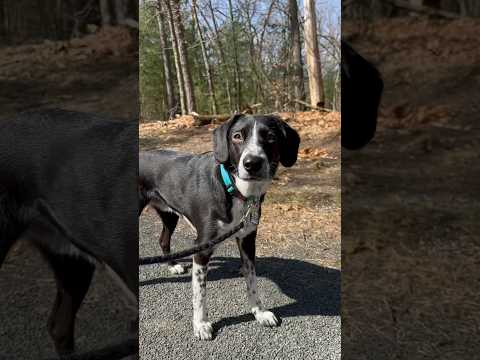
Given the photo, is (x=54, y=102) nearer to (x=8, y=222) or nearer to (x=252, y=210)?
(x=8, y=222)

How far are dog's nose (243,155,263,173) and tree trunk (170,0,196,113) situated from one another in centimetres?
215

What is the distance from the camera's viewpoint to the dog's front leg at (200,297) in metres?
2.57

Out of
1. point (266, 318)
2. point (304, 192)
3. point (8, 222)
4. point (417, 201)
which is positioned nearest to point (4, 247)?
point (8, 222)

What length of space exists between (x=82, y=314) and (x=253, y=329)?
130 cm

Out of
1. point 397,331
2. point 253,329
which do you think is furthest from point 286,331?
point 397,331

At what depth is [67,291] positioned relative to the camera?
1.57 metres

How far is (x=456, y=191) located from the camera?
1.50 meters

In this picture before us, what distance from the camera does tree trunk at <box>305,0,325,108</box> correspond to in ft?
12.6

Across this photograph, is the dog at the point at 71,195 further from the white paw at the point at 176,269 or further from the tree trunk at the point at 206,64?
the tree trunk at the point at 206,64

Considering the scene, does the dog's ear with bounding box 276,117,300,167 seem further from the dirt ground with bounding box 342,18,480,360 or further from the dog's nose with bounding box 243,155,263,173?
the dirt ground with bounding box 342,18,480,360

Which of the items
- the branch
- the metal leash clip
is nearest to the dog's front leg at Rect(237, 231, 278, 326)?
the metal leash clip

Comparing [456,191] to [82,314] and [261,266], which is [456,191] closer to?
[82,314]

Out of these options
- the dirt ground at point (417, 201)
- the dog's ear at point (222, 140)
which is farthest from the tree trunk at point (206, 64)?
the dirt ground at point (417, 201)

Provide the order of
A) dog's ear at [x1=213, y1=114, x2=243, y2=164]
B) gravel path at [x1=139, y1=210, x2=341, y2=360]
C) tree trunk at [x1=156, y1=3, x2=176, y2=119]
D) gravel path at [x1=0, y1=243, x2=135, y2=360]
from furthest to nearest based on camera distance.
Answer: tree trunk at [x1=156, y1=3, x2=176, y2=119], gravel path at [x1=139, y1=210, x2=341, y2=360], dog's ear at [x1=213, y1=114, x2=243, y2=164], gravel path at [x1=0, y1=243, x2=135, y2=360]
